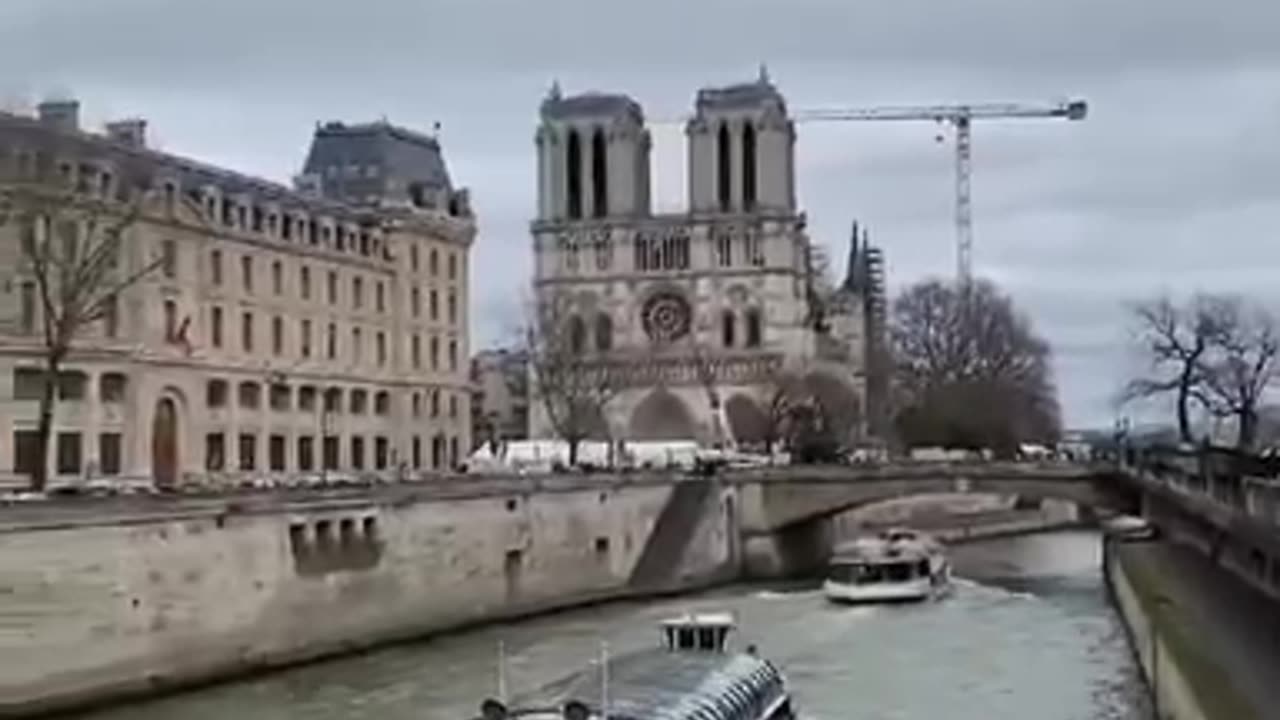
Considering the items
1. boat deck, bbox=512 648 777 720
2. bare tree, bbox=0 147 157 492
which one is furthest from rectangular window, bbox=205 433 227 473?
boat deck, bbox=512 648 777 720

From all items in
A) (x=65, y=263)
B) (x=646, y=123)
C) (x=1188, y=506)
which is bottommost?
(x=1188, y=506)

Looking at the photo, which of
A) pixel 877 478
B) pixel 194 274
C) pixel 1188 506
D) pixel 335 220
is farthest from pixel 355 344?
pixel 1188 506

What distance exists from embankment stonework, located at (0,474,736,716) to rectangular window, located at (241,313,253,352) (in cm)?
1644

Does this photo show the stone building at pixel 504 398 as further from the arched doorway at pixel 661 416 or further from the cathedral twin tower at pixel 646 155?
the cathedral twin tower at pixel 646 155

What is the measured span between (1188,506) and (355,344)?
53.7 meters

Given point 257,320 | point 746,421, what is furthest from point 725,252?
point 257,320

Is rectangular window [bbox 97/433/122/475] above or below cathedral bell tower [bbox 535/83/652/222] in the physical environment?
below

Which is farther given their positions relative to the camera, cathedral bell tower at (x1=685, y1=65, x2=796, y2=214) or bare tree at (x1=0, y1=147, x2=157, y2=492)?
cathedral bell tower at (x1=685, y1=65, x2=796, y2=214)

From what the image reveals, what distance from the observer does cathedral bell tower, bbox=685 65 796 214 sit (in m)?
168

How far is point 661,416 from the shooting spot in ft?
544

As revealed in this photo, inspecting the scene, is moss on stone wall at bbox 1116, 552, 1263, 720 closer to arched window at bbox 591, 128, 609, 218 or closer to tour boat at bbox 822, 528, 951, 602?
tour boat at bbox 822, 528, 951, 602

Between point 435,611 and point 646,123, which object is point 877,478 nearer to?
point 435,611

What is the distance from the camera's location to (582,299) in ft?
560

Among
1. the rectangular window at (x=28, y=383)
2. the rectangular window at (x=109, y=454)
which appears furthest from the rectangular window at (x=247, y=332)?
the rectangular window at (x=28, y=383)
